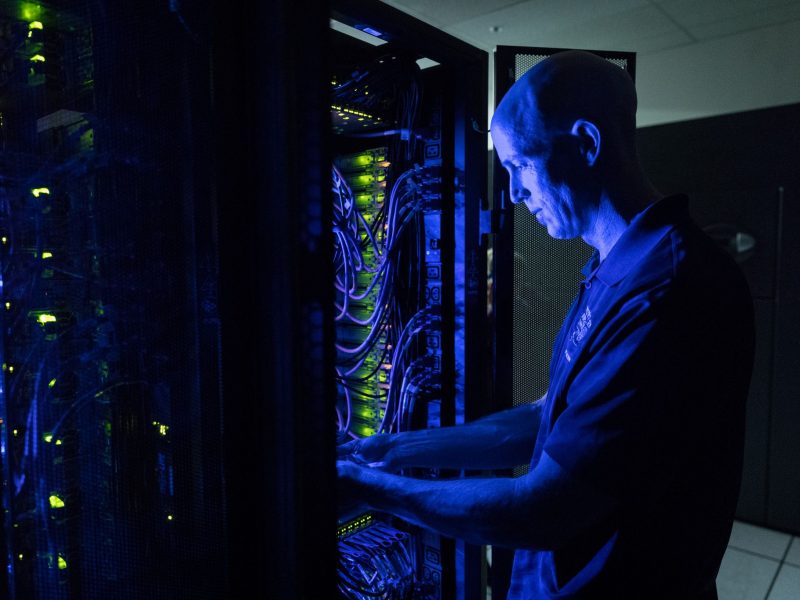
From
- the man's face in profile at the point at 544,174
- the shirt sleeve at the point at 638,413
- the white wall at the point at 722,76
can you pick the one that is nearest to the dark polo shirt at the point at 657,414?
the shirt sleeve at the point at 638,413

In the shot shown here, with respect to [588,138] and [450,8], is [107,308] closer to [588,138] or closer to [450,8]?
[588,138]

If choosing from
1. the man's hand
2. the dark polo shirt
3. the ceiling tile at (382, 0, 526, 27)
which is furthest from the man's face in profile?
the ceiling tile at (382, 0, 526, 27)

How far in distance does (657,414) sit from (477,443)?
1.64 ft

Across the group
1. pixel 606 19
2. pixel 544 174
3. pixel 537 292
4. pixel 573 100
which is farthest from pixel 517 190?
pixel 606 19

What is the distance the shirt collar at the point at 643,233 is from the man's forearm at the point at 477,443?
0.42m

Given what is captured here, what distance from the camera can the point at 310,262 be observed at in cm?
49

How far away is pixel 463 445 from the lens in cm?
113

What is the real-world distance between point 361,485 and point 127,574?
0.95ft

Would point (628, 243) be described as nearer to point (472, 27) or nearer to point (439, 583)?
point (439, 583)

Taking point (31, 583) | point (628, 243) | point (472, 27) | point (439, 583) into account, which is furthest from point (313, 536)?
point (472, 27)

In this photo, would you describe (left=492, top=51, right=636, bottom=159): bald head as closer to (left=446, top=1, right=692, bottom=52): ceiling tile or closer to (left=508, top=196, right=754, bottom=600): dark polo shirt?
(left=508, top=196, right=754, bottom=600): dark polo shirt

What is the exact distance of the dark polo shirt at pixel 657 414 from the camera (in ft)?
2.29

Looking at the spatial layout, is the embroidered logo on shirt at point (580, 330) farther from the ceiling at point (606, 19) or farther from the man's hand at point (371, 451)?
the ceiling at point (606, 19)

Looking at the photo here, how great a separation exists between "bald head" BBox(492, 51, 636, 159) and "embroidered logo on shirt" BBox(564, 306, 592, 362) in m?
0.29
